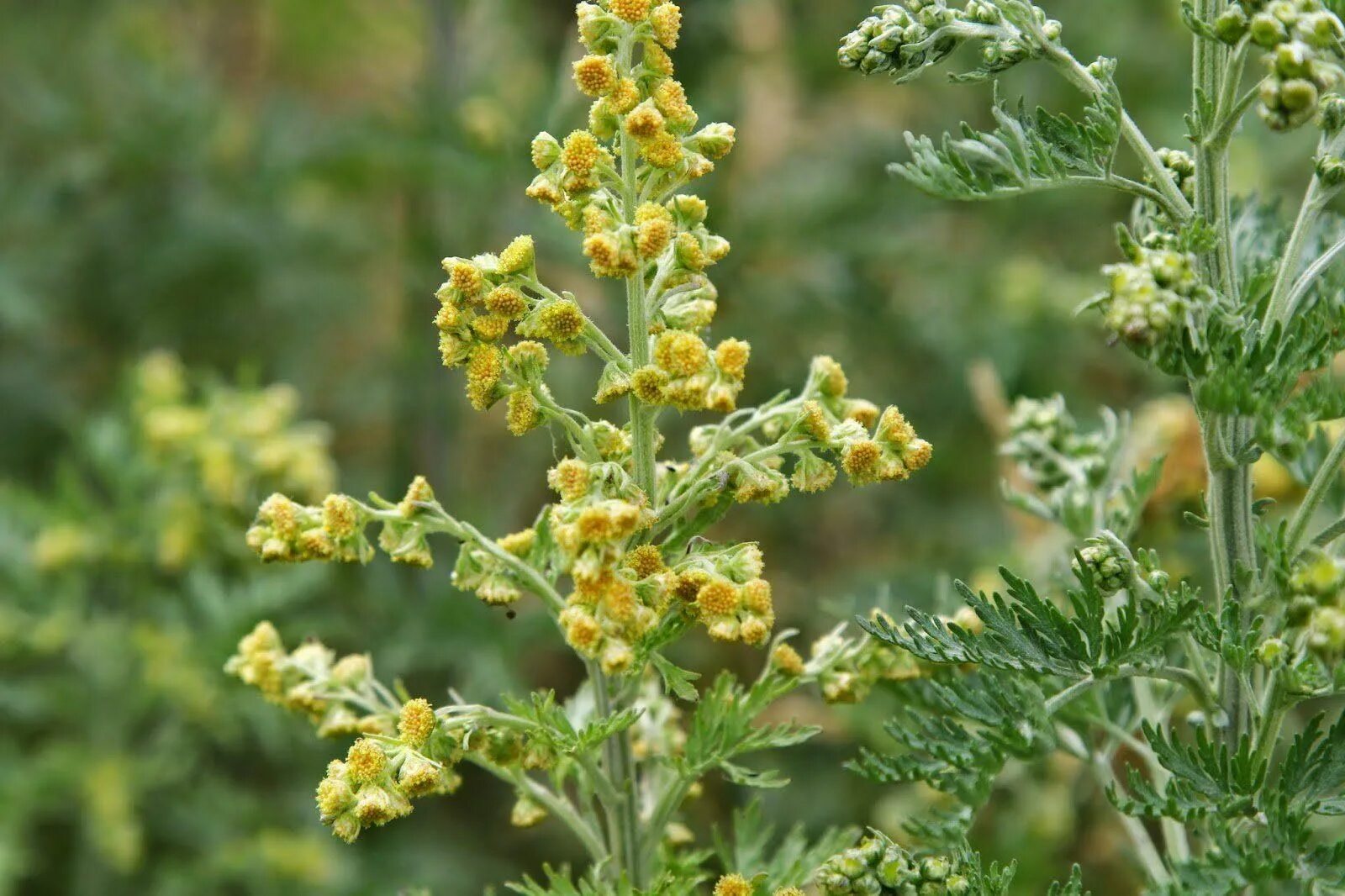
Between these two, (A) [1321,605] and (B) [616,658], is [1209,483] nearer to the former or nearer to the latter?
(A) [1321,605]

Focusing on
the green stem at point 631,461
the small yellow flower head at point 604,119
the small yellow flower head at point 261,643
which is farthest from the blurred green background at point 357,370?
the small yellow flower head at point 604,119

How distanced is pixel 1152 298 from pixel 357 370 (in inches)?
107

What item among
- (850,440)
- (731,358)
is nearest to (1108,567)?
(850,440)

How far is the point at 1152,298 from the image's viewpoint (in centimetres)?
93

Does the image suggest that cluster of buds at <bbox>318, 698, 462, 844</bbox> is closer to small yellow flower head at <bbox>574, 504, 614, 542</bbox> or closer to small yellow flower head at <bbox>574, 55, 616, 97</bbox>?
small yellow flower head at <bbox>574, 504, 614, 542</bbox>

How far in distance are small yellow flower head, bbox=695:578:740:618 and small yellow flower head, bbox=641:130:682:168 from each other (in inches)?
12.6

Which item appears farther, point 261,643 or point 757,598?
point 261,643

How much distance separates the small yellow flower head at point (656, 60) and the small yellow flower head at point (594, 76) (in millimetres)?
33

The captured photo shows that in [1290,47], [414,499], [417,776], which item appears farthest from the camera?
[414,499]

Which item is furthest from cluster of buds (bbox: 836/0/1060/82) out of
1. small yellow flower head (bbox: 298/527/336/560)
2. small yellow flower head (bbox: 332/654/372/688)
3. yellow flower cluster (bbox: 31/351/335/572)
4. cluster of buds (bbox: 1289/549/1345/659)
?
yellow flower cluster (bbox: 31/351/335/572)

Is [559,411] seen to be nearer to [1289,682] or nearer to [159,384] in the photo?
[1289,682]

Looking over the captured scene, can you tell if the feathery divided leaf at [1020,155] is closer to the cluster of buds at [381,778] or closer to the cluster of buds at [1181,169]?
the cluster of buds at [1181,169]

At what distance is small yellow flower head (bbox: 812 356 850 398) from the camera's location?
108 centimetres

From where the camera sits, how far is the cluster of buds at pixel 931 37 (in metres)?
1.03
